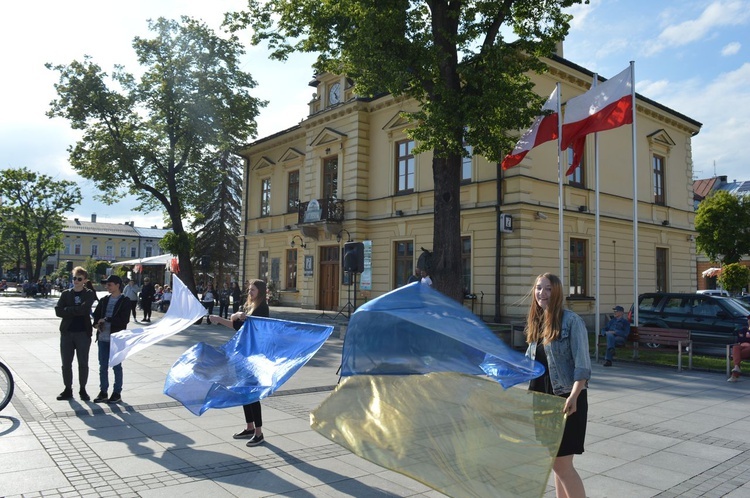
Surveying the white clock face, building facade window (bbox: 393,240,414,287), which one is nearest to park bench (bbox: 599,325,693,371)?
building facade window (bbox: 393,240,414,287)

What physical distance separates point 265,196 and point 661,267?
892 inches

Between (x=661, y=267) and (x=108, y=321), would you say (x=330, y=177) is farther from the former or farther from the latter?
(x=108, y=321)

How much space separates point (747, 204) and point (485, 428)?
45.5 metres

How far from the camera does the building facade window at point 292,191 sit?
33.1 m

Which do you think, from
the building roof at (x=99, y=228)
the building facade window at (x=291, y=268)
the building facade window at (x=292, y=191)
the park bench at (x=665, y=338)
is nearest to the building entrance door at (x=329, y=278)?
the building facade window at (x=291, y=268)

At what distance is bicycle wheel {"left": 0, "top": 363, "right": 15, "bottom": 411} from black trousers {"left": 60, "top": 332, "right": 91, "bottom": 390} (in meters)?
0.96

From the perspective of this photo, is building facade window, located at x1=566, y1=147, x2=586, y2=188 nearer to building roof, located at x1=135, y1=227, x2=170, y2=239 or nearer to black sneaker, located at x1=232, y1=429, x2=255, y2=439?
black sneaker, located at x1=232, y1=429, x2=255, y2=439

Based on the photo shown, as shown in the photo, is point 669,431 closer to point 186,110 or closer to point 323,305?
point 323,305

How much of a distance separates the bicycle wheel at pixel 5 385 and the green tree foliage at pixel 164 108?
955 inches

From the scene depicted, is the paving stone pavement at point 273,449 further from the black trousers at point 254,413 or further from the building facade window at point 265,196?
the building facade window at point 265,196

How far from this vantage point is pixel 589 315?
2323 centimetres

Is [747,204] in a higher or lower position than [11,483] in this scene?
higher

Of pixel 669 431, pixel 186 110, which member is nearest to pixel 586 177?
pixel 669 431

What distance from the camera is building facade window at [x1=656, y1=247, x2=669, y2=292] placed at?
27.4 meters
